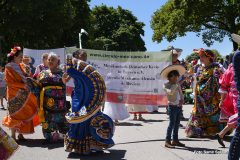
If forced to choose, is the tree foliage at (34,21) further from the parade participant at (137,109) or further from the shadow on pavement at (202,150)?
the shadow on pavement at (202,150)

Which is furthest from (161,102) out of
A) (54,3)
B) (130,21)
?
(130,21)

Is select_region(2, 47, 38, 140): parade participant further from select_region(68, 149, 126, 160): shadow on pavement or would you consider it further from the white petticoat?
the white petticoat

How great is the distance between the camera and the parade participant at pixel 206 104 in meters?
8.54

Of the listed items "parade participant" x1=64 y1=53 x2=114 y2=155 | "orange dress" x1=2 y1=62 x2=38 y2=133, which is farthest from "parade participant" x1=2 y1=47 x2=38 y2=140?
"parade participant" x1=64 y1=53 x2=114 y2=155

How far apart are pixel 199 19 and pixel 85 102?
3257 centimetres

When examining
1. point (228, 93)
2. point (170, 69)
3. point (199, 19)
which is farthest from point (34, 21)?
point (228, 93)

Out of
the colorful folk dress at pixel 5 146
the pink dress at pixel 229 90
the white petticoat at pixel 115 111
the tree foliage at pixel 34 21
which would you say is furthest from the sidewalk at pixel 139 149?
the tree foliage at pixel 34 21

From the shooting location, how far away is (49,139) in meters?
8.23

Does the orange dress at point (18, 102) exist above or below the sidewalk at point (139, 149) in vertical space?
above

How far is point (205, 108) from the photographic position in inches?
342

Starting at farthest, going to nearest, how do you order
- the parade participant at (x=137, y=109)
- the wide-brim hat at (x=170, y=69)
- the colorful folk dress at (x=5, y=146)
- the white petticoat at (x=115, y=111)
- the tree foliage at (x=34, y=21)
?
1. the tree foliage at (x=34, y=21)
2. the parade participant at (x=137, y=109)
3. the white petticoat at (x=115, y=111)
4. the wide-brim hat at (x=170, y=69)
5. the colorful folk dress at (x=5, y=146)

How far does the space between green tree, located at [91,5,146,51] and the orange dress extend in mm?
57912

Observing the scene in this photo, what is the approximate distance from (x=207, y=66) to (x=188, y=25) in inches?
1297

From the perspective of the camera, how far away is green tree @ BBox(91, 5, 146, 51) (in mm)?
69188
